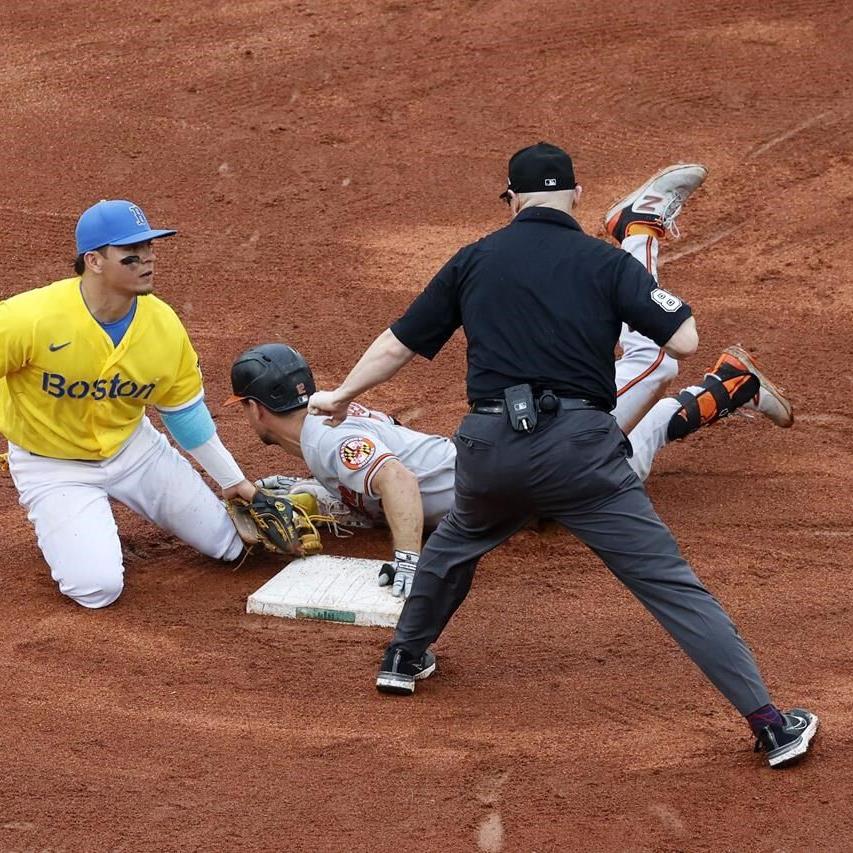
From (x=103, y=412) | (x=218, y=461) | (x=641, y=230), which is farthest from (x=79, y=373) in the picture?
(x=641, y=230)

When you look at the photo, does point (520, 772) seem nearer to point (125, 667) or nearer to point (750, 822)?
point (750, 822)

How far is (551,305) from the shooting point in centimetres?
471

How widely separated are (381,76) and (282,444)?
5.45 m

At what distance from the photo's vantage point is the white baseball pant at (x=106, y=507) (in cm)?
615

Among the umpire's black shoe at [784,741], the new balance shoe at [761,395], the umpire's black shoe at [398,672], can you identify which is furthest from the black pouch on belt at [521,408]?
the new balance shoe at [761,395]

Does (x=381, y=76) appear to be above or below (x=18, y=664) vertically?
above

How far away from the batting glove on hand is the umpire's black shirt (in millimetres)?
1330

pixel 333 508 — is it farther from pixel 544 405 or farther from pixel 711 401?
pixel 544 405

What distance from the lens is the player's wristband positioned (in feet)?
21.3

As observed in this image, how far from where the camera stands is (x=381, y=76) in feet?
37.6

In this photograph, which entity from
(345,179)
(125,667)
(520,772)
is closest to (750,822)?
(520,772)

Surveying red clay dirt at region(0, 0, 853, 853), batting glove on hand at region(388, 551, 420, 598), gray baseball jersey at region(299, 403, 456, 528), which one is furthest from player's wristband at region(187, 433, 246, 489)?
batting glove on hand at region(388, 551, 420, 598)

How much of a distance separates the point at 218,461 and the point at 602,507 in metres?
2.33

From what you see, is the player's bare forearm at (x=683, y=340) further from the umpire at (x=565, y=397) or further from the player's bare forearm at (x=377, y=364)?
the player's bare forearm at (x=377, y=364)
